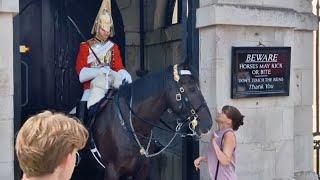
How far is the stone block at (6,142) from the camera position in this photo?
4.94m

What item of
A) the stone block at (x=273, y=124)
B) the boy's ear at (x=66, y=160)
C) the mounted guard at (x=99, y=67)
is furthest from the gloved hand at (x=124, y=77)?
the boy's ear at (x=66, y=160)

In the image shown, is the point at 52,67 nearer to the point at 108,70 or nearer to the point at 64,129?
the point at 108,70

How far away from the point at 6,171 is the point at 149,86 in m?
1.60

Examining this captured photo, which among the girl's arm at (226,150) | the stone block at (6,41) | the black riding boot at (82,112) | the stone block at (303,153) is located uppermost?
the stone block at (6,41)

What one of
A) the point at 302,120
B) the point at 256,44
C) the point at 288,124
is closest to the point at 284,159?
the point at 288,124

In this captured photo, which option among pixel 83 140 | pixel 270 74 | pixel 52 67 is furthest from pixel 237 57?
pixel 83 140

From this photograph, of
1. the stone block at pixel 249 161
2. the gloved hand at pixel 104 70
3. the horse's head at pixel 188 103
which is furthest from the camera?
the stone block at pixel 249 161

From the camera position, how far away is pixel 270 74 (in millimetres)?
6410

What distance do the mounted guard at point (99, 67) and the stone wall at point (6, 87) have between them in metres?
0.99

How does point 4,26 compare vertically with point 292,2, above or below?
below

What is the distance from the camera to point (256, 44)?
20.9ft

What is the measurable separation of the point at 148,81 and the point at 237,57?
4.45 ft

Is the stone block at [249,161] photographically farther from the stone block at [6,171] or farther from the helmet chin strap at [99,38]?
the stone block at [6,171]

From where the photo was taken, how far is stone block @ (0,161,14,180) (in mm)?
4957
